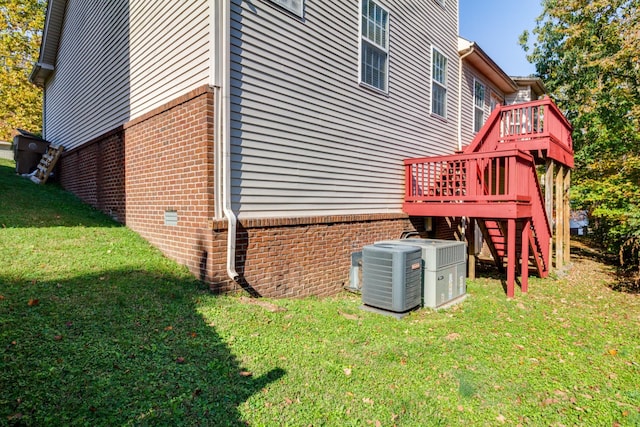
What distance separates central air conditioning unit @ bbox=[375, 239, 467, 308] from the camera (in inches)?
230

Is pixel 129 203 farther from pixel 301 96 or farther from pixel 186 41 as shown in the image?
pixel 301 96

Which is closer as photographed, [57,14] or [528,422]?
[528,422]

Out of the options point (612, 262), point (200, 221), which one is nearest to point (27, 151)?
point (200, 221)

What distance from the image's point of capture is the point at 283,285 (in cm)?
576

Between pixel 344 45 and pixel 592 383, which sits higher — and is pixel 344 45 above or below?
above

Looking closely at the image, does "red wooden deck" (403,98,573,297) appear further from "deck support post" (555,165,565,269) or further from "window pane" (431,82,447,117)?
"window pane" (431,82,447,117)

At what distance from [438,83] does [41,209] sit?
32.2ft

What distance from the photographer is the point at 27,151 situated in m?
11.2

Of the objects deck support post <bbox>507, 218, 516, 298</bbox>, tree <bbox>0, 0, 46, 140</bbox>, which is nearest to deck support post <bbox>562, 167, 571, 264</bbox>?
deck support post <bbox>507, 218, 516, 298</bbox>

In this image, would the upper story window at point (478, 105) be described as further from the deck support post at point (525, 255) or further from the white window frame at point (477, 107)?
the deck support post at point (525, 255)

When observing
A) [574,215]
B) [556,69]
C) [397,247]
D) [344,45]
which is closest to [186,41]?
[344,45]

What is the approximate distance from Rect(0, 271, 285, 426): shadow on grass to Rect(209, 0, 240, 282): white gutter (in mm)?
1148

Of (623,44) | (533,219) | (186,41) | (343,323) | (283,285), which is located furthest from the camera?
(623,44)

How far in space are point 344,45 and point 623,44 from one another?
12.9 meters
